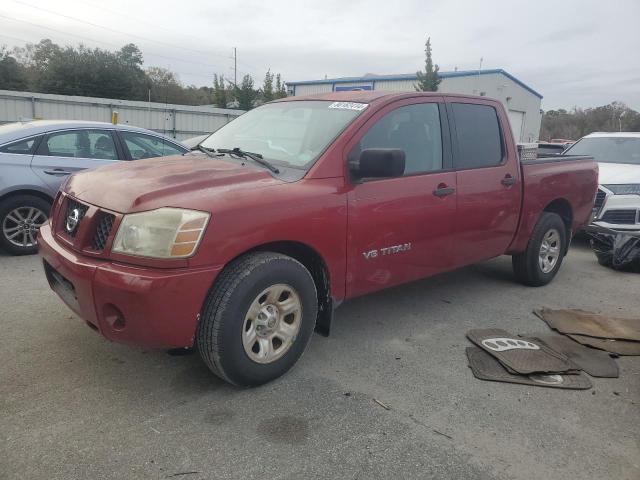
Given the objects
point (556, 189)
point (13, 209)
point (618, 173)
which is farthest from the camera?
point (618, 173)

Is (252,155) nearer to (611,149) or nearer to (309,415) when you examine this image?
(309,415)

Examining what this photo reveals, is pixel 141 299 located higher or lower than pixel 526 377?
higher

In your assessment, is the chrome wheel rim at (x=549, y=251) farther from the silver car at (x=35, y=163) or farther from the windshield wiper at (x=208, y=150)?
the silver car at (x=35, y=163)

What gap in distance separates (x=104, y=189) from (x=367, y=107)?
1.89 meters

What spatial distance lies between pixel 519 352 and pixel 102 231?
2.99 meters

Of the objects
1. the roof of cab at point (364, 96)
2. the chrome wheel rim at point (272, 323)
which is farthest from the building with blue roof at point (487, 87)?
the chrome wheel rim at point (272, 323)

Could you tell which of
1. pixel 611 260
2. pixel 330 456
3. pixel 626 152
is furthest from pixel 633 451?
pixel 626 152

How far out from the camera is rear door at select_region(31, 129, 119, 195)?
5.97 meters

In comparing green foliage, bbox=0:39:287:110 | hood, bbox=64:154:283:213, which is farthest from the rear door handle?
green foliage, bbox=0:39:287:110

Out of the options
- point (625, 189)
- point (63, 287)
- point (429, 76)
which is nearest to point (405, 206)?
point (63, 287)

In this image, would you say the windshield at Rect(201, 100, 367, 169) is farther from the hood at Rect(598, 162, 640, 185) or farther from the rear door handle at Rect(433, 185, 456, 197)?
the hood at Rect(598, 162, 640, 185)

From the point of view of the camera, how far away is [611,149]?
8742 mm

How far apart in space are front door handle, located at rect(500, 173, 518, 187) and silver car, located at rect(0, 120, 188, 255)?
4658 millimetres

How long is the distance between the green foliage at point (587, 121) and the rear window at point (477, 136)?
38.9m
